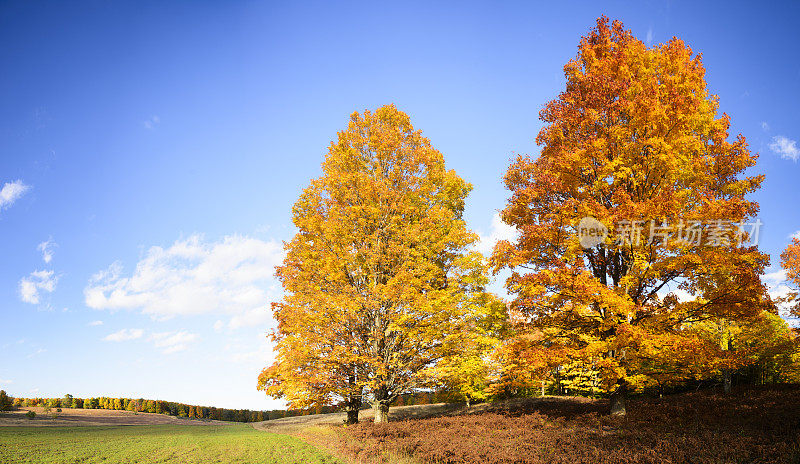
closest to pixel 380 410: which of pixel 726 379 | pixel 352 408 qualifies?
pixel 352 408

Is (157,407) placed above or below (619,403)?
below

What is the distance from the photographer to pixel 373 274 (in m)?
16.8

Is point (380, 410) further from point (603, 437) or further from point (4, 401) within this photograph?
point (4, 401)

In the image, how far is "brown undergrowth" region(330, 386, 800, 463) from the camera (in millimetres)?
7461

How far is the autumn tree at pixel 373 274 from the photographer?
50.4ft

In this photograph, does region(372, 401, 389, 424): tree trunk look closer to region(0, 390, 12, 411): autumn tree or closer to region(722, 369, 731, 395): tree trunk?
region(722, 369, 731, 395): tree trunk

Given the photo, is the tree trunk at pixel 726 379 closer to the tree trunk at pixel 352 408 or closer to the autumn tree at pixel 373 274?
the autumn tree at pixel 373 274

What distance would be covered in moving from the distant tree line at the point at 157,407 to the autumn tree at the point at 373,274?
25.4m

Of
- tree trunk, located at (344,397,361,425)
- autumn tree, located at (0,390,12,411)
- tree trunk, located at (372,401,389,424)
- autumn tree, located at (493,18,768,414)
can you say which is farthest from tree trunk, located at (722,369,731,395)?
autumn tree, located at (0,390,12,411)

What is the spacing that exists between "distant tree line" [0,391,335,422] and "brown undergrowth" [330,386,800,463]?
2836 centimetres

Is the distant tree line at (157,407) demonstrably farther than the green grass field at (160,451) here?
Yes

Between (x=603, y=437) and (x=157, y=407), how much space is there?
5025cm

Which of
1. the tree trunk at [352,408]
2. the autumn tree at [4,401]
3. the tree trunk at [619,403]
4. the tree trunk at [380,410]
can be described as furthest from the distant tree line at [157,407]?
the tree trunk at [619,403]

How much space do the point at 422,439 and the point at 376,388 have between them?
13.8 ft
